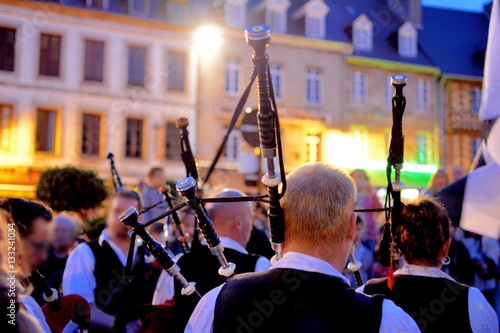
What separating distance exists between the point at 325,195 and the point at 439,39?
97.1ft

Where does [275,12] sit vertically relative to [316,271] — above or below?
above

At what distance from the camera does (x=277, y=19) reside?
2575 centimetres

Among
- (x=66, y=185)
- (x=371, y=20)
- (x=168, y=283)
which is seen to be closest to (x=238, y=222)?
(x=168, y=283)

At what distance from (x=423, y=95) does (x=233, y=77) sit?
8633 mm

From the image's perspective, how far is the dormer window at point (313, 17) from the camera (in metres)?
25.9

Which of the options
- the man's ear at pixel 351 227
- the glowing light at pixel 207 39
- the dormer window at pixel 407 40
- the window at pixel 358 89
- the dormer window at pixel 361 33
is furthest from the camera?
the dormer window at pixel 407 40

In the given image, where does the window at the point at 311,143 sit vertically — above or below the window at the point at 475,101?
below

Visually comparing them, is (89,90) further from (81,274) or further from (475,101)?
(81,274)

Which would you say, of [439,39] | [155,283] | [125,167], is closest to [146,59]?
[125,167]

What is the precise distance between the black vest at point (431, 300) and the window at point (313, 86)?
22.6 meters

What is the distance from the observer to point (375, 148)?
2656 cm

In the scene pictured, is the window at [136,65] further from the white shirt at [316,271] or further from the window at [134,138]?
the white shirt at [316,271]

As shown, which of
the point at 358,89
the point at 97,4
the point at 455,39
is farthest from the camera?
the point at 455,39

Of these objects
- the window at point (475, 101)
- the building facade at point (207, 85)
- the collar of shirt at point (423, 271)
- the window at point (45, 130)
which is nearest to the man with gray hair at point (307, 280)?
the collar of shirt at point (423, 271)
